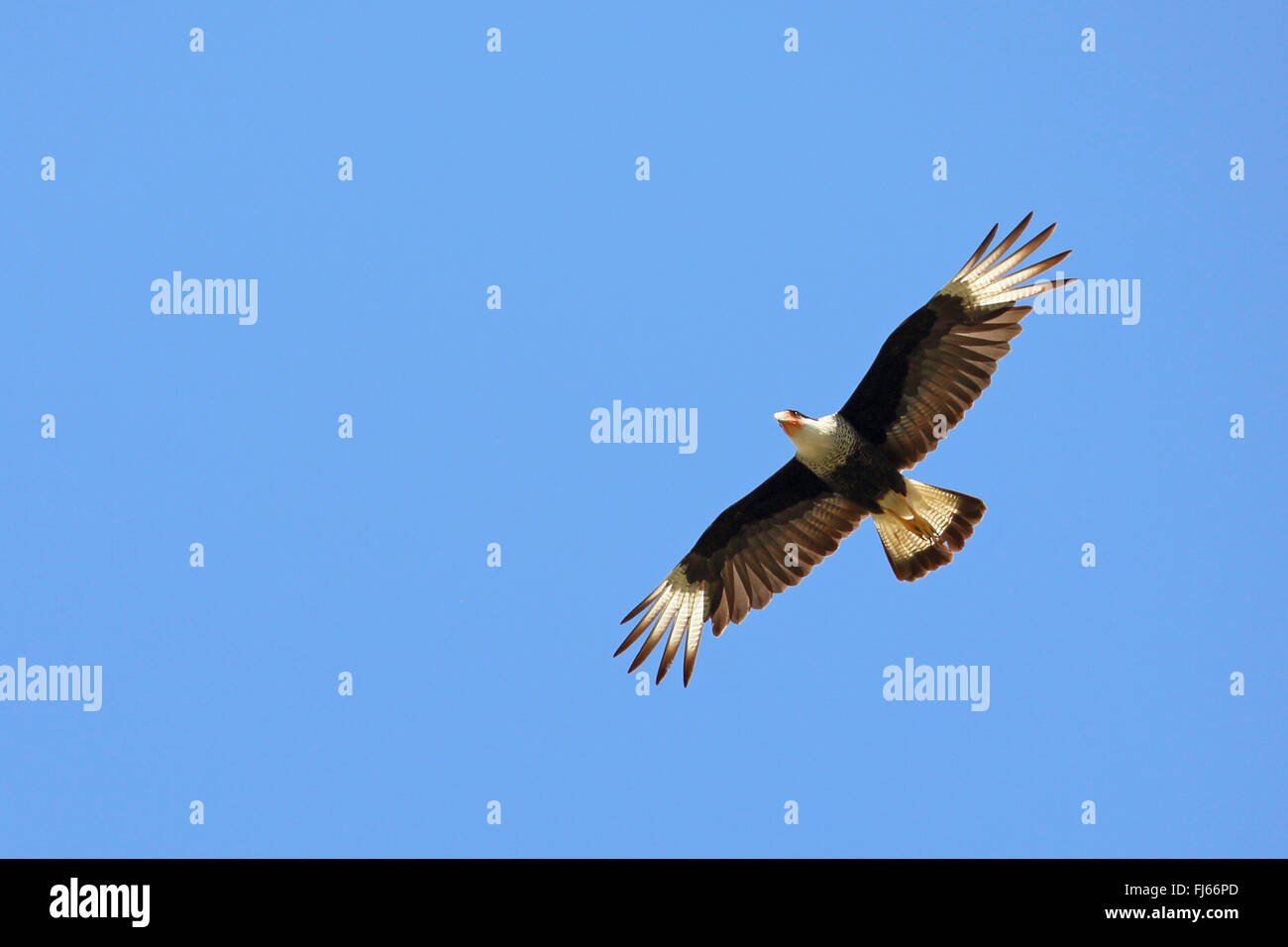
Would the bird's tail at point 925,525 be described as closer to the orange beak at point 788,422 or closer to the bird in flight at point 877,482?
the bird in flight at point 877,482

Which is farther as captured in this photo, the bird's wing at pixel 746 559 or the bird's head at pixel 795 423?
the bird's wing at pixel 746 559

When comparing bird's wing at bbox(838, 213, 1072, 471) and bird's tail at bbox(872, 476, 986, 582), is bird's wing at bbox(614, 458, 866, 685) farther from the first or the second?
bird's wing at bbox(838, 213, 1072, 471)

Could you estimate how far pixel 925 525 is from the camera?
11.6 m

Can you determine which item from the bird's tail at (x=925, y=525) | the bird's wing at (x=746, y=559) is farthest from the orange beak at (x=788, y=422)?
the bird's tail at (x=925, y=525)

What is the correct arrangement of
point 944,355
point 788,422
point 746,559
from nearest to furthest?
1. point 944,355
2. point 788,422
3. point 746,559

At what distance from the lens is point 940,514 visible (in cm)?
1165

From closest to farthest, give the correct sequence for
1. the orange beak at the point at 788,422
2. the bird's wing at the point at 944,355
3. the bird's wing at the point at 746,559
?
the bird's wing at the point at 944,355
the orange beak at the point at 788,422
the bird's wing at the point at 746,559

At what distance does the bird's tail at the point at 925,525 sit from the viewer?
11586mm

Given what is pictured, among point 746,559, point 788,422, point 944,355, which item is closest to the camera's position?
point 944,355

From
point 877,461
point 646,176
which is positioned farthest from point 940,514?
point 646,176

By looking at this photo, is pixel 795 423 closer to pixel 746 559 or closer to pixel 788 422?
pixel 788 422

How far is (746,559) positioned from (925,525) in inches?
67.0

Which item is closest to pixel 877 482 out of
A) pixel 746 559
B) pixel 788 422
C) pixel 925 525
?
pixel 925 525
